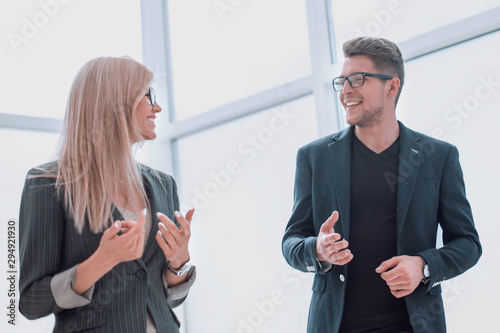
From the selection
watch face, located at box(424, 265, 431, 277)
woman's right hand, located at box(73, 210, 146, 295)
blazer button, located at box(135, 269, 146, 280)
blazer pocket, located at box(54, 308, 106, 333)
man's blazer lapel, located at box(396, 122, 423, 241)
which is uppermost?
man's blazer lapel, located at box(396, 122, 423, 241)

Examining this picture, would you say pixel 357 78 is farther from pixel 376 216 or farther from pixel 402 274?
pixel 402 274

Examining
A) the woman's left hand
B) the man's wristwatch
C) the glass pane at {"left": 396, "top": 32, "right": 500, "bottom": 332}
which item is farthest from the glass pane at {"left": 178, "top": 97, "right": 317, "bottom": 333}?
the woman's left hand

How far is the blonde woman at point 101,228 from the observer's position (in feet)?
4.45

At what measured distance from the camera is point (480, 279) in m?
2.34

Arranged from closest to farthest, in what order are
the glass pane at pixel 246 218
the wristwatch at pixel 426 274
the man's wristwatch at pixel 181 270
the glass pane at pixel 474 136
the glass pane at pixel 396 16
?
the man's wristwatch at pixel 181 270 → the wristwatch at pixel 426 274 → the glass pane at pixel 474 136 → the glass pane at pixel 396 16 → the glass pane at pixel 246 218

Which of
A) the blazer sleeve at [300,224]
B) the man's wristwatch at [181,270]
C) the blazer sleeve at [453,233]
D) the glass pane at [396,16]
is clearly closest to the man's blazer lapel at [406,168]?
the blazer sleeve at [453,233]

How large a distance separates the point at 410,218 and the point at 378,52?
692 mm

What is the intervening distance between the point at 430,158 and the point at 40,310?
142cm

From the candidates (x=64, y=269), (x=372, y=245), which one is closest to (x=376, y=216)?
(x=372, y=245)

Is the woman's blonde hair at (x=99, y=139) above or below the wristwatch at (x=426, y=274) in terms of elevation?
above

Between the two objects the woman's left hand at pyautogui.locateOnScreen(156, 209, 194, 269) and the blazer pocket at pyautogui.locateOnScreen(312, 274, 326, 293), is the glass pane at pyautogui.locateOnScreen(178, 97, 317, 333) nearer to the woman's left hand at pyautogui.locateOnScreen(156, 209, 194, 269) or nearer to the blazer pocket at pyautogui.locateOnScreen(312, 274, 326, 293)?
the blazer pocket at pyautogui.locateOnScreen(312, 274, 326, 293)

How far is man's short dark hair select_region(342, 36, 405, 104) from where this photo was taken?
208 centimetres

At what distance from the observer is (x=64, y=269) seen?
1437mm

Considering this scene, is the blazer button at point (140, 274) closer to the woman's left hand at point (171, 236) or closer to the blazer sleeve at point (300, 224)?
the woman's left hand at point (171, 236)
